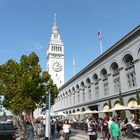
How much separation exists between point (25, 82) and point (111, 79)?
20400mm

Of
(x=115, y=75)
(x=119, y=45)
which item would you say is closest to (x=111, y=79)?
(x=115, y=75)

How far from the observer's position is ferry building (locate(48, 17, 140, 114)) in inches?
1453

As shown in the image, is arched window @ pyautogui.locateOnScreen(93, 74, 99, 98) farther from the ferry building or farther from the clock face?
the clock face

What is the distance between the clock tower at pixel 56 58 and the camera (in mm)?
117512

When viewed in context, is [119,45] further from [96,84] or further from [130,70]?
[96,84]

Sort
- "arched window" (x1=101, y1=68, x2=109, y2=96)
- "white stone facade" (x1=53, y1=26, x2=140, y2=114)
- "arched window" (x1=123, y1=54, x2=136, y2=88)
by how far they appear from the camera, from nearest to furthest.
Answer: "white stone facade" (x1=53, y1=26, x2=140, y2=114) < "arched window" (x1=123, y1=54, x2=136, y2=88) < "arched window" (x1=101, y1=68, x2=109, y2=96)

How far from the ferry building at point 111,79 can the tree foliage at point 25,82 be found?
1266cm

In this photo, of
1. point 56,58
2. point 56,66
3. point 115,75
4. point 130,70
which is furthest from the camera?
point 56,58

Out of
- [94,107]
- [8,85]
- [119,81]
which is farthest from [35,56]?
[94,107]

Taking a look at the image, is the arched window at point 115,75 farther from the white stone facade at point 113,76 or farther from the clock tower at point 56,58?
the clock tower at point 56,58

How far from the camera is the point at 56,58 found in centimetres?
12406

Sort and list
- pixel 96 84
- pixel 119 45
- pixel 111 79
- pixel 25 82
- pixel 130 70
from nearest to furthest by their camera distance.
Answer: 1. pixel 25 82
2. pixel 130 70
3. pixel 119 45
4. pixel 111 79
5. pixel 96 84

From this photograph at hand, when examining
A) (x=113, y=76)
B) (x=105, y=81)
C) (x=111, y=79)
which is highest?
(x=113, y=76)

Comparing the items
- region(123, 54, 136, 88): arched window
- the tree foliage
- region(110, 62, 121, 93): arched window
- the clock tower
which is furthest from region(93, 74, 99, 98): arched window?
the clock tower
